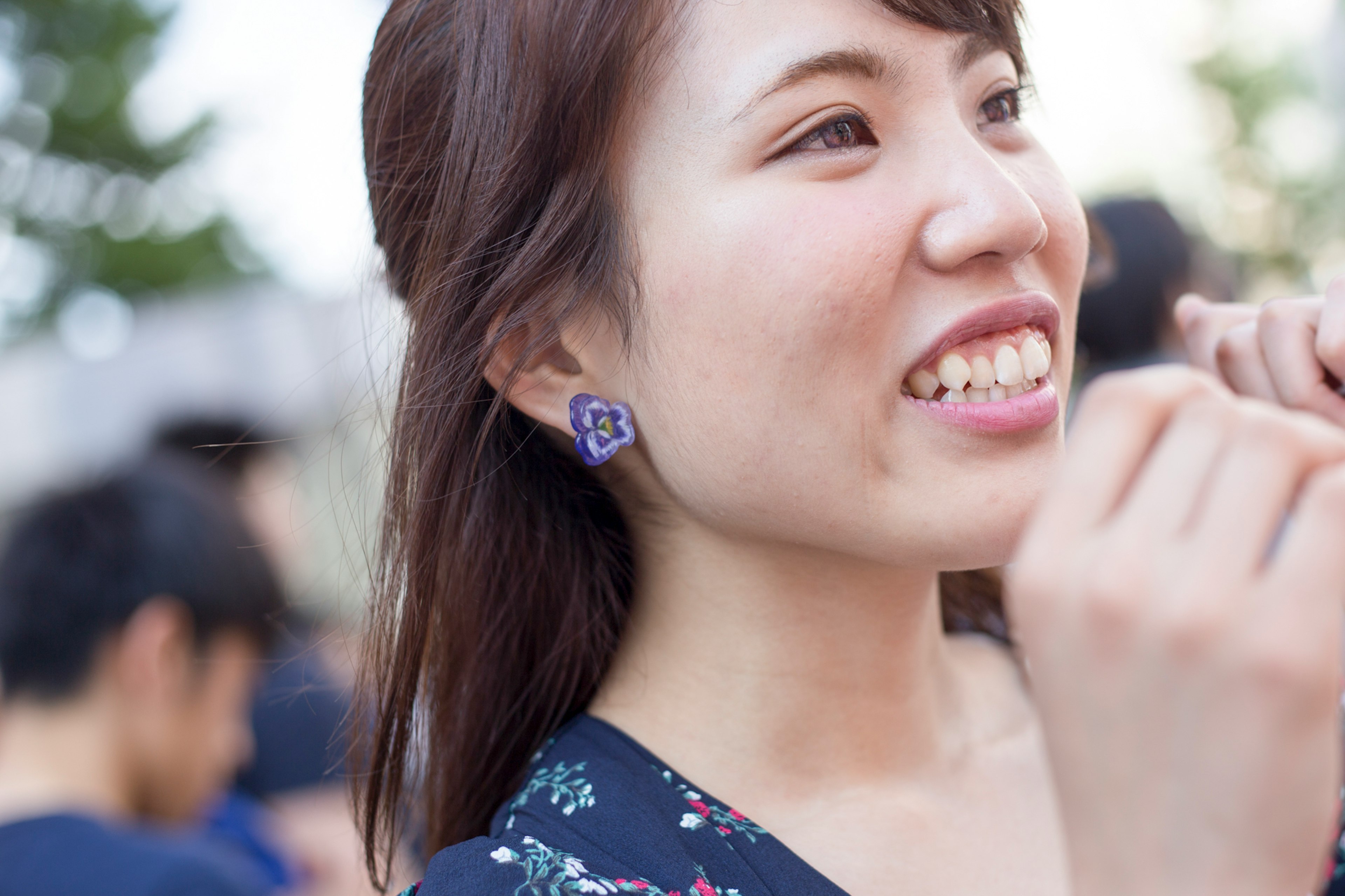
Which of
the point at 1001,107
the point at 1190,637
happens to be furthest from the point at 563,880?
the point at 1001,107

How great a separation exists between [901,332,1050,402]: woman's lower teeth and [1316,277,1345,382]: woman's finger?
1.56 feet

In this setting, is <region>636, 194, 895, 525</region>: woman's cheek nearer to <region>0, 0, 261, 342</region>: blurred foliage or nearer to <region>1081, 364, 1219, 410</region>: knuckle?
<region>1081, 364, 1219, 410</region>: knuckle

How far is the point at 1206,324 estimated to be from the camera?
5.78ft

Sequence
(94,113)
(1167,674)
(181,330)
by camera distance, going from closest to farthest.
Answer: (1167,674) → (181,330) → (94,113)

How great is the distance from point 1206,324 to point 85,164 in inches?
697

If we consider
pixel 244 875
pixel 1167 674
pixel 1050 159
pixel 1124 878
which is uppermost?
pixel 1050 159

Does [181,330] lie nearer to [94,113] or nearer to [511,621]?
[511,621]

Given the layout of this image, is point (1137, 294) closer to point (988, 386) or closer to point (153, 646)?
point (988, 386)

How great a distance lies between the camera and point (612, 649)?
1675 mm

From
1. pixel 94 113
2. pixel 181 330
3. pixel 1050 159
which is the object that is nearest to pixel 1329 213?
pixel 181 330

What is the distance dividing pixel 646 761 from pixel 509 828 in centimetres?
20

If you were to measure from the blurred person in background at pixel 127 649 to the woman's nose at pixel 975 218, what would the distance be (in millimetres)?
2011

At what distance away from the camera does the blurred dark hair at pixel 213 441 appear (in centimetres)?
408

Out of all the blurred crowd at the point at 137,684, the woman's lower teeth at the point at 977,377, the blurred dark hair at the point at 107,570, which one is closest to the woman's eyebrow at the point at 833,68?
the woman's lower teeth at the point at 977,377
